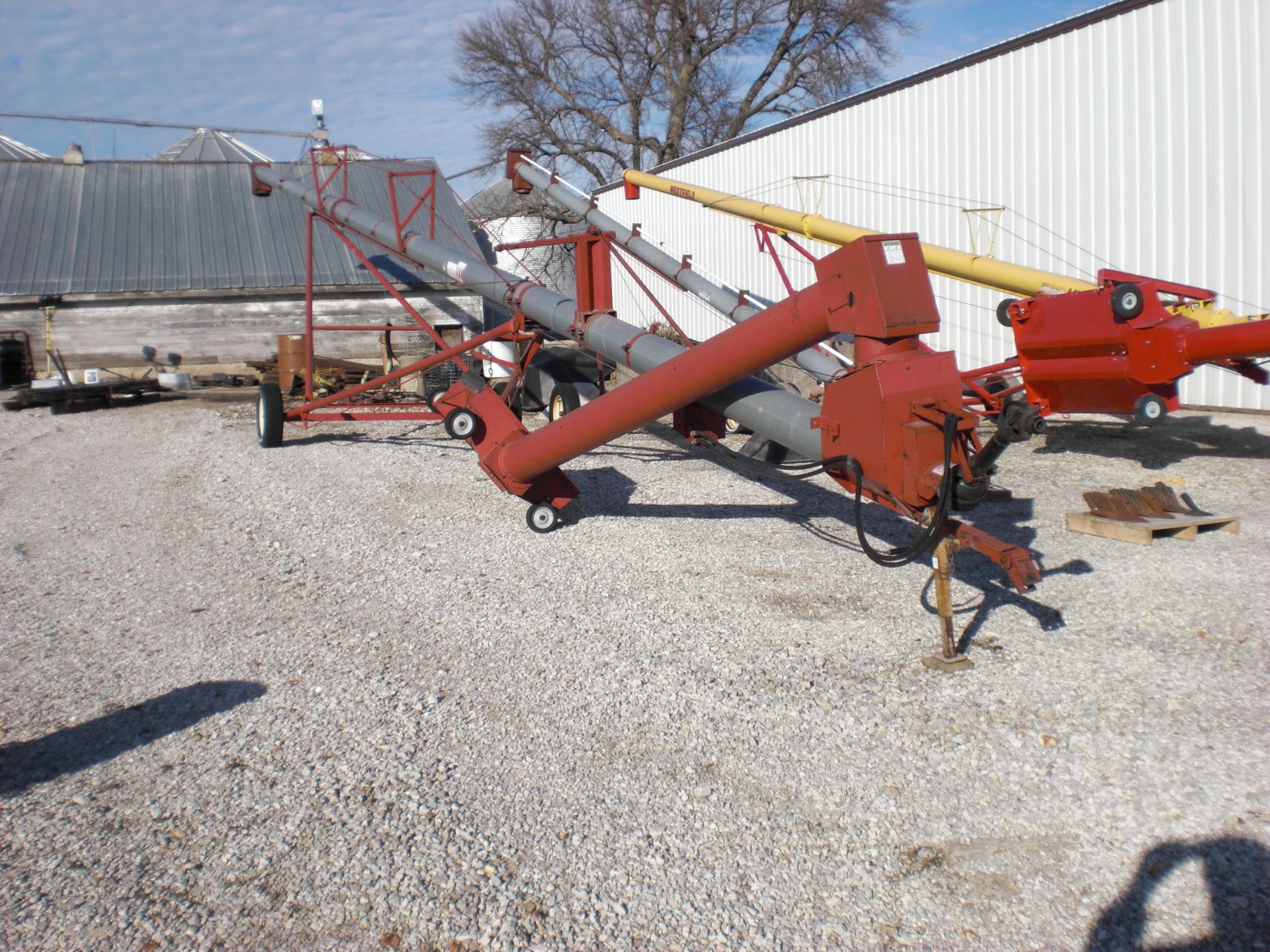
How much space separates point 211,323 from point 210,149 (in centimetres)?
1080

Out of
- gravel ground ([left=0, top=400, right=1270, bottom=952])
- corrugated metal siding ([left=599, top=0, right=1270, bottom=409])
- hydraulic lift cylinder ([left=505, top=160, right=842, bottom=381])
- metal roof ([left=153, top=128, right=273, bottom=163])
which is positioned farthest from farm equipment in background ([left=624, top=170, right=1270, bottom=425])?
metal roof ([left=153, top=128, right=273, bottom=163])

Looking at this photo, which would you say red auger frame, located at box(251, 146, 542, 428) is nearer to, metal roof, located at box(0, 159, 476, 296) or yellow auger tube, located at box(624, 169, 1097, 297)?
yellow auger tube, located at box(624, 169, 1097, 297)

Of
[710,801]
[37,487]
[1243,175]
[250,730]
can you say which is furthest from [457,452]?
[1243,175]

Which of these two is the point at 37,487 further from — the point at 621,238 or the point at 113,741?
the point at 621,238

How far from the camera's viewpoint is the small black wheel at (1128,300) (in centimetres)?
675

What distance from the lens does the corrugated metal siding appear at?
1009 cm

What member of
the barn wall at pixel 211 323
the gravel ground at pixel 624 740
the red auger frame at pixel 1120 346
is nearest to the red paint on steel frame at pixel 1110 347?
the red auger frame at pixel 1120 346

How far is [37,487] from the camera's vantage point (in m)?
9.02

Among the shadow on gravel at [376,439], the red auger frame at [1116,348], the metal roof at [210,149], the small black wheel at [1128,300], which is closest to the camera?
the red auger frame at [1116,348]

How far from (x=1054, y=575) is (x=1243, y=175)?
6.91 meters

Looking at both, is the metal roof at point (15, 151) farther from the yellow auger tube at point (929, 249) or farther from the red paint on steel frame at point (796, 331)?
the red paint on steel frame at point (796, 331)

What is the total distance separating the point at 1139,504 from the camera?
700 centimetres

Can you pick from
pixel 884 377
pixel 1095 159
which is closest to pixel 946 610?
pixel 884 377

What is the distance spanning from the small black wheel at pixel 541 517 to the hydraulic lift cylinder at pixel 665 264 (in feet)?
13.2
